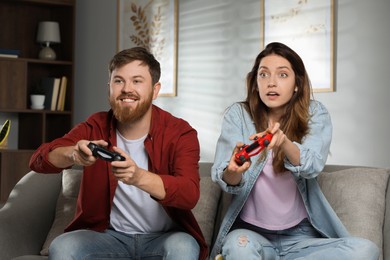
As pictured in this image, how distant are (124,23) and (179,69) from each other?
30.3 inches

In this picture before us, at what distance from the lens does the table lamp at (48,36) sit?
5.73m

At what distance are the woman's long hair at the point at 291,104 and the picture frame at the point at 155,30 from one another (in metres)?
2.48

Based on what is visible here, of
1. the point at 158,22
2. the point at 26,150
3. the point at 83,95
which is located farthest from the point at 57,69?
the point at 158,22

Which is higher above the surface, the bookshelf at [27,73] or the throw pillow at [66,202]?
the bookshelf at [27,73]

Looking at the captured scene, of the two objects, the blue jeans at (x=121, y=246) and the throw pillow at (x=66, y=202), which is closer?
the blue jeans at (x=121, y=246)

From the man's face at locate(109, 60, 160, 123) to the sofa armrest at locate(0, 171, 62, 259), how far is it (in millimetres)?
781

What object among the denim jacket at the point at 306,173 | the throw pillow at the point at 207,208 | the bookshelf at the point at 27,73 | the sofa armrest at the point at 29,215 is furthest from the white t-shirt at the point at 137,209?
the bookshelf at the point at 27,73

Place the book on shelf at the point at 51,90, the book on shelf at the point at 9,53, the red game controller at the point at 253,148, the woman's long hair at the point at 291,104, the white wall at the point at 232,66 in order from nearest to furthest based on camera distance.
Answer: the red game controller at the point at 253,148 < the woman's long hair at the point at 291,104 < the white wall at the point at 232,66 < the book on shelf at the point at 9,53 < the book on shelf at the point at 51,90

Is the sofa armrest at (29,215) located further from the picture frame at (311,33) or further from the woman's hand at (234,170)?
the picture frame at (311,33)

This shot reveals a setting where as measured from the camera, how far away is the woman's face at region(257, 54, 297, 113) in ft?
7.98

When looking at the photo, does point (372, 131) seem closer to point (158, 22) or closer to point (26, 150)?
point (158, 22)

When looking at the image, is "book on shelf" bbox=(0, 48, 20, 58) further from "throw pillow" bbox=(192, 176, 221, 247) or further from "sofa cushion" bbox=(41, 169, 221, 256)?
"throw pillow" bbox=(192, 176, 221, 247)

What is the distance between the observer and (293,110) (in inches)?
96.9

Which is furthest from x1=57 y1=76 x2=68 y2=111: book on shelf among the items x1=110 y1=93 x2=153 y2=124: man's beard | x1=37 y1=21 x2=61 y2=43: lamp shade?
x1=110 y1=93 x2=153 y2=124: man's beard
